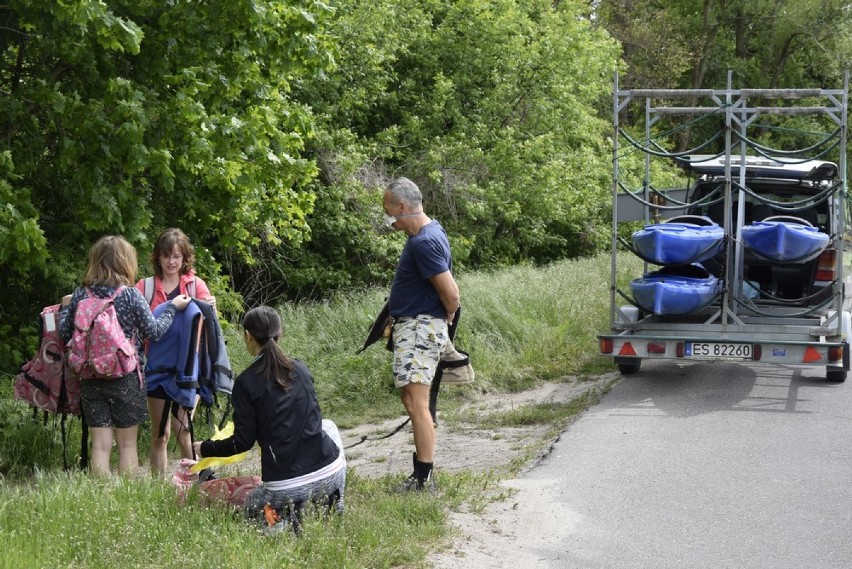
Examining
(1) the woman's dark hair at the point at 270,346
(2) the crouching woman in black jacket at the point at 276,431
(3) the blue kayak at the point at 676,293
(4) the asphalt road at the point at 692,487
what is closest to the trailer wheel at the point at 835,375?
(4) the asphalt road at the point at 692,487

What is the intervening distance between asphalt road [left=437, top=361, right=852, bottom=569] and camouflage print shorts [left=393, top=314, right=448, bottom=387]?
98cm

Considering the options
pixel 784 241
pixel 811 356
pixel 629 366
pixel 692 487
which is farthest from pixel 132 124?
pixel 811 356

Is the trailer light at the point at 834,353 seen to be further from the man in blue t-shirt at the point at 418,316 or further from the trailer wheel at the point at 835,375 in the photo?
the man in blue t-shirt at the point at 418,316

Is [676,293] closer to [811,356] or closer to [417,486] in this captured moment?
[811,356]

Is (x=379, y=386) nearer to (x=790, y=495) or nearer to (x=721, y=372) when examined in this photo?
(x=721, y=372)

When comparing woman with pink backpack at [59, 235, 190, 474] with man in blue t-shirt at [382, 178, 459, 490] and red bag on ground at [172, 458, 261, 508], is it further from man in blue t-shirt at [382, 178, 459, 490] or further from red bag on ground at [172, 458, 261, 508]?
man in blue t-shirt at [382, 178, 459, 490]

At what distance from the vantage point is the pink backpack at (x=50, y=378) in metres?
6.67

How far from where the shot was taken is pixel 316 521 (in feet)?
17.4

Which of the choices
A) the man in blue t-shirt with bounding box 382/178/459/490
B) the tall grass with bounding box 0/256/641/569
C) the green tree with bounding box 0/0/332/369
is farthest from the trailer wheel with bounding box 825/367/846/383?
the green tree with bounding box 0/0/332/369

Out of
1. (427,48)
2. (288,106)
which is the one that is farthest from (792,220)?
(427,48)

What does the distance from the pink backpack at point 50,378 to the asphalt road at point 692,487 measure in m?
2.81

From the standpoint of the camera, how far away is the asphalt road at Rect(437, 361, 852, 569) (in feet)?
19.0

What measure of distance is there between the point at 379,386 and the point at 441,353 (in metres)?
4.29

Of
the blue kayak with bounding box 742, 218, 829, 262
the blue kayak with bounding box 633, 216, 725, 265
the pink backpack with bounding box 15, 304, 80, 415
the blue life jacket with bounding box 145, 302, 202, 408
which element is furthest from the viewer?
the blue kayak with bounding box 633, 216, 725, 265
